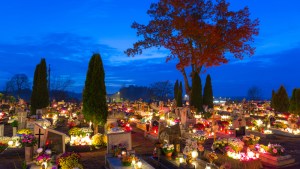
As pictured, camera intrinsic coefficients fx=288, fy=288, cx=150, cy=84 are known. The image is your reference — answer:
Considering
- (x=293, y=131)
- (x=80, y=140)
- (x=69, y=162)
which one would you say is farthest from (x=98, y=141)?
(x=293, y=131)

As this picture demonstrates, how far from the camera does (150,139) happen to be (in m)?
17.3

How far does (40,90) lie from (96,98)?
37.2ft

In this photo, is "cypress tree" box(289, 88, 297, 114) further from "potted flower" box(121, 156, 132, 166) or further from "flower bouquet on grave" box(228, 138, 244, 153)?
"potted flower" box(121, 156, 132, 166)

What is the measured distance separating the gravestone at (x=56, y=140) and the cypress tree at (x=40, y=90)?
46.6 feet

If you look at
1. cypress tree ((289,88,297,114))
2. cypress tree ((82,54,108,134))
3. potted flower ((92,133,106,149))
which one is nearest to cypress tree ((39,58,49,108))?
cypress tree ((82,54,108,134))

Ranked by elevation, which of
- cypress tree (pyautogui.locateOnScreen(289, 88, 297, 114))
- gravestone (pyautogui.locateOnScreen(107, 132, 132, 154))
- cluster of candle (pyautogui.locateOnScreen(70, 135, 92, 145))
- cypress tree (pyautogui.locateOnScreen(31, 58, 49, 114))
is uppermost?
cypress tree (pyautogui.locateOnScreen(31, 58, 49, 114))

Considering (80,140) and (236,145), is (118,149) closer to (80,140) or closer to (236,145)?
(80,140)

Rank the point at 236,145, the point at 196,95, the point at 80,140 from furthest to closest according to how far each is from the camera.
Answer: the point at 196,95 < the point at 80,140 < the point at 236,145

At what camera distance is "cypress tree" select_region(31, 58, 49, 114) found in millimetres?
25438

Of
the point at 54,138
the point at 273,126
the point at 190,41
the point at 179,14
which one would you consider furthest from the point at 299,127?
the point at 54,138

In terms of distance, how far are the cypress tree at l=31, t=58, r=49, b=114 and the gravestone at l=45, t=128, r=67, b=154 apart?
14.2m

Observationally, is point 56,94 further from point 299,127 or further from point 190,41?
point 299,127

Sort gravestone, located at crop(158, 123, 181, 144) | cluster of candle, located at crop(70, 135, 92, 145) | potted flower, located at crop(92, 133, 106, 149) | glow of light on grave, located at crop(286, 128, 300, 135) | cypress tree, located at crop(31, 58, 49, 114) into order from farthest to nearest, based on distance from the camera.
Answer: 1. cypress tree, located at crop(31, 58, 49, 114)
2. glow of light on grave, located at crop(286, 128, 300, 135)
3. cluster of candle, located at crop(70, 135, 92, 145)
4. potted flower, located at crop(92, 133, 106, 149)
5. gravestone, located at crop(158, 123, 181, 144)

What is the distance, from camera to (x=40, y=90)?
1010 inches
